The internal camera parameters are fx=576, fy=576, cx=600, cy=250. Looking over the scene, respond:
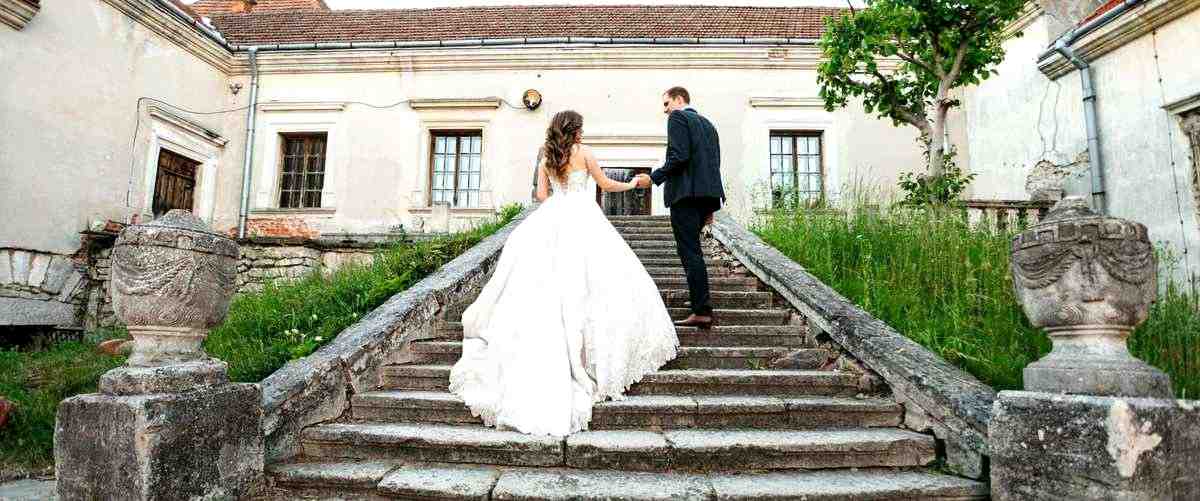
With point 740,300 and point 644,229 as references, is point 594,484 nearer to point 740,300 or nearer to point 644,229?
point 740,300

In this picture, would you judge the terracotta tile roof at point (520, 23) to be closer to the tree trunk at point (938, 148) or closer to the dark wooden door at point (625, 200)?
the dark wooden door at point (625, 200)

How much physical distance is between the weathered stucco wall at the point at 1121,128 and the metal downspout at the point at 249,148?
14.4 meters

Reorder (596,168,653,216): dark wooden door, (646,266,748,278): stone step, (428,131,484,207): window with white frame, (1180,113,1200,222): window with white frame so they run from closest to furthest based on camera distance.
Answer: (646,266,748,278): stone step < (1180,113,1200,222): window with white frame < (596,168,653,216): dark wooden door < (428,131,484,207): window with white frame

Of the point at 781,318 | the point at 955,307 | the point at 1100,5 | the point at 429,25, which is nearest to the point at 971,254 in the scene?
the point at 955,307

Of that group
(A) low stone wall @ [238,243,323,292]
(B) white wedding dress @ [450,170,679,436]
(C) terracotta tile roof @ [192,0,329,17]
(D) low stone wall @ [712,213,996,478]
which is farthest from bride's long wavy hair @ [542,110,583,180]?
(C) terracotta tile roof @ [192,0,329,17]

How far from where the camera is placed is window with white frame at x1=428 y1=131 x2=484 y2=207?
482 inches

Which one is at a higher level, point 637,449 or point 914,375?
point 914,375

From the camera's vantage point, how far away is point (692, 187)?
407 centimetres

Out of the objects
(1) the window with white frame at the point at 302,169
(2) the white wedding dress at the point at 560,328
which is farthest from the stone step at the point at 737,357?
(1) the window with white frame at the point at 302,169

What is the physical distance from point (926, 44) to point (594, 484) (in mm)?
7124

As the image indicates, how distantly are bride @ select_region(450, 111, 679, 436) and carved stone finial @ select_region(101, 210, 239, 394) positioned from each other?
1253 mm

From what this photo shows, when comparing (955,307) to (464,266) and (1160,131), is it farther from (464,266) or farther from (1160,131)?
(1160,131)

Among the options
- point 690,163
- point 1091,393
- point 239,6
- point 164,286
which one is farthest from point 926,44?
point 239,6

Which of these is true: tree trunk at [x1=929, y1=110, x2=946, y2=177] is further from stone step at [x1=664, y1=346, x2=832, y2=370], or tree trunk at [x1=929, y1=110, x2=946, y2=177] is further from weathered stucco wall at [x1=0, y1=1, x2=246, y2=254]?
weathered stucco wall at [x1=0, y1=1, x2=246, y2=254]
